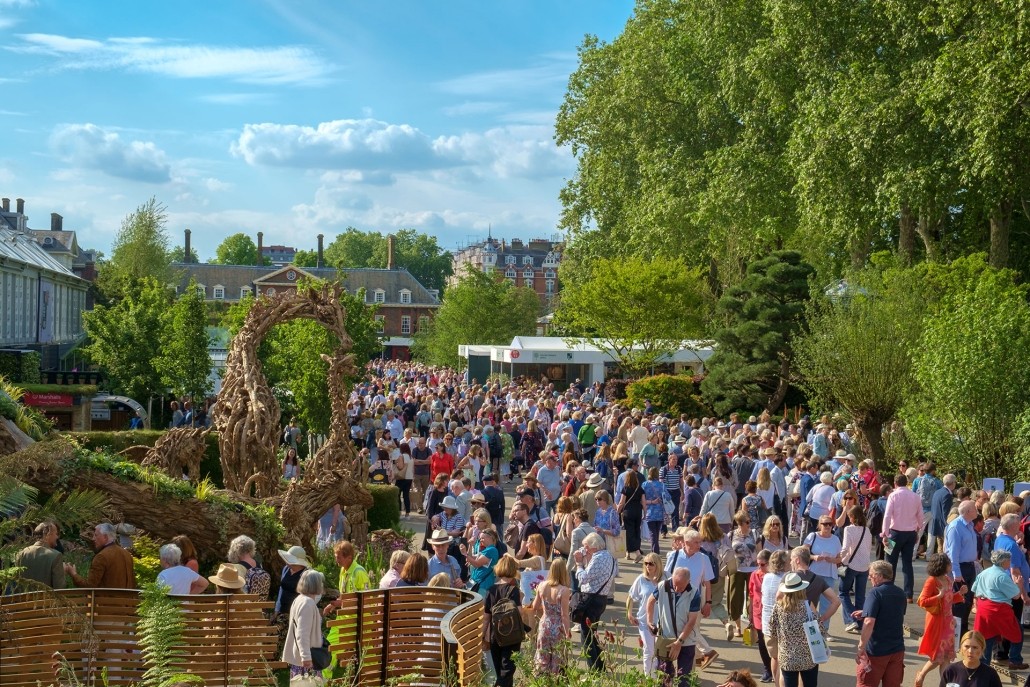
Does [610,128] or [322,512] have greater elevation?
[610,128]

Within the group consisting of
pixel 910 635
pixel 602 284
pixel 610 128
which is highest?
pixel 610 128

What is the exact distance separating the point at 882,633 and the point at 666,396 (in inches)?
1096

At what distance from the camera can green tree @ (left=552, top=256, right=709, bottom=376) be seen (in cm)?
4053

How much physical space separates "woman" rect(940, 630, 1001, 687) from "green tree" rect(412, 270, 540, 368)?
53.0 meters

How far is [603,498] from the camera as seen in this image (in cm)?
1341

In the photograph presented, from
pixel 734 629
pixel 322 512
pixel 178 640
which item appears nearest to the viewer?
pixel 178 640

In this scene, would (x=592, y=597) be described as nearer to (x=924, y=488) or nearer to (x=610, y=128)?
(x=924, y=488)

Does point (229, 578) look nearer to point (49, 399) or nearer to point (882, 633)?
point (882, 633)

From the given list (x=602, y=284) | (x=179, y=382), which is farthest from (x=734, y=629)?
(x=602, y=284)

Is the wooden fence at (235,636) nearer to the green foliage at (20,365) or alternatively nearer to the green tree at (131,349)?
the green foliage at (20,365)

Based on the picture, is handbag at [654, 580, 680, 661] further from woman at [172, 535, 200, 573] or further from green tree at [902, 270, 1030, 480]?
green tree at [902, 270, 1030, 480]

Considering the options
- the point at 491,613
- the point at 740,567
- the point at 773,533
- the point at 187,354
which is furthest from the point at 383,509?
the point at 187,354

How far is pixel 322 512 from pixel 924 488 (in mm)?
8049

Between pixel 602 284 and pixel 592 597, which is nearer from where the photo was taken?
pixel 592 597
